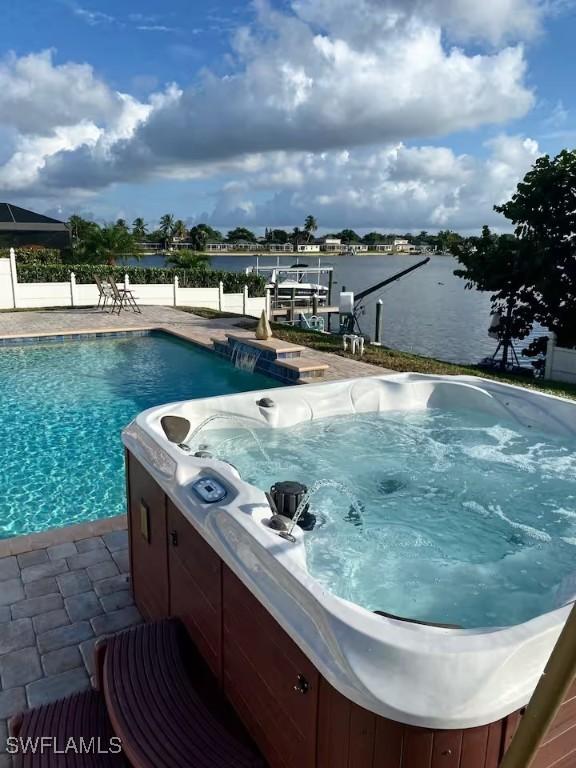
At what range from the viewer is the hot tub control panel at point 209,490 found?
99.5 inches

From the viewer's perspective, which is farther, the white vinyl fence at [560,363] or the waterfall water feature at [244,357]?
the white vinyl fence at [560,363]

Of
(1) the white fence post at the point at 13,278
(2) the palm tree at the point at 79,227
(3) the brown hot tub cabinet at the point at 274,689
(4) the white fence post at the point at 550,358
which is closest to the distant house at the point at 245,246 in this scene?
(2) the palm tree at the point at 79,227

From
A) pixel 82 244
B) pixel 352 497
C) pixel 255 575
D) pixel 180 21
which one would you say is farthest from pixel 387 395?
pixel 82 244

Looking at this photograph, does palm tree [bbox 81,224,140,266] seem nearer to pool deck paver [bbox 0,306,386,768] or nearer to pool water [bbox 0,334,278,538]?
pool water [bbox 0,334,278,538]

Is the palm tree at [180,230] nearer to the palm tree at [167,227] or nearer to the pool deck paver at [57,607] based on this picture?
the palm tree at [167,227]

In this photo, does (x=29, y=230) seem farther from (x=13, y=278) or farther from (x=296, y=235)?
(x=296, y=235)

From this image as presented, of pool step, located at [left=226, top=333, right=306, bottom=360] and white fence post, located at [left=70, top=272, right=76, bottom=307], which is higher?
white fence post, located at [left=70, top=272, right=76, bottom=307]

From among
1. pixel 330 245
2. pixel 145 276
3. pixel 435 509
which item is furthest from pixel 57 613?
pixel 330 245

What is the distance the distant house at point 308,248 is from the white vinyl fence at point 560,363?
64.7m

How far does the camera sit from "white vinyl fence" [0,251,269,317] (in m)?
15.7

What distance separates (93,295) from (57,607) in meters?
14.9

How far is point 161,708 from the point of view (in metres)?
2.18

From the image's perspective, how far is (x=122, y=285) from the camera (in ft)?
56.3

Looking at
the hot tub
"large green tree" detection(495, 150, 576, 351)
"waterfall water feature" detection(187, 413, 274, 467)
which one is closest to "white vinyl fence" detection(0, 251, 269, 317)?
"large green tree" detection(495, 150, 576, 351)
